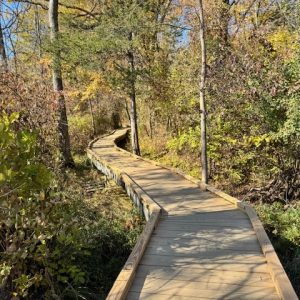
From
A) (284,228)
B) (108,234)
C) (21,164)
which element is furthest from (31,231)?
(284,228)

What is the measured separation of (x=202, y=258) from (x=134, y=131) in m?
10.5

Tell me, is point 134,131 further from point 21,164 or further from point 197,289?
point 197,289

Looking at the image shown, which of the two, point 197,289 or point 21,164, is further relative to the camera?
point 21,164

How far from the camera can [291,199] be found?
8492 mm

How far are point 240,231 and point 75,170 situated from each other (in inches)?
332

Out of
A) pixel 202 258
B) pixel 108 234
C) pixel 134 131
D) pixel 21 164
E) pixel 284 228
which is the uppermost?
pixel 21 164

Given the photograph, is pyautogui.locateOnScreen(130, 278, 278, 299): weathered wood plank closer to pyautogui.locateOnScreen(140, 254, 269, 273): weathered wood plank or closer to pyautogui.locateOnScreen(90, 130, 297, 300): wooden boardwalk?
pyautogui.locateOnScreen(90, 130, 297, 300): wooden boardwalk

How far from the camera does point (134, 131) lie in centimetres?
1433

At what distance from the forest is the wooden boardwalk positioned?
2.76 ft

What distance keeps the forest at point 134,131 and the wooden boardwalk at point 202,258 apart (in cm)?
84

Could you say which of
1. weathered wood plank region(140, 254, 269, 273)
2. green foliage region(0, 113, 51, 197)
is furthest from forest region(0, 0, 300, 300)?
weathered wood plank region(140, 254, 269, 273)

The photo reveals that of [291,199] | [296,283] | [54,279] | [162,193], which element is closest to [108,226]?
[162,193]

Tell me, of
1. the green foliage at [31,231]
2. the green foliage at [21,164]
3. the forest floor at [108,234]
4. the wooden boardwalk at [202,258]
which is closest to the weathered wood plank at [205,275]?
the wooden boardwalk at [202,258]

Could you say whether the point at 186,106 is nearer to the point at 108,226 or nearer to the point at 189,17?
the point at 189,17
